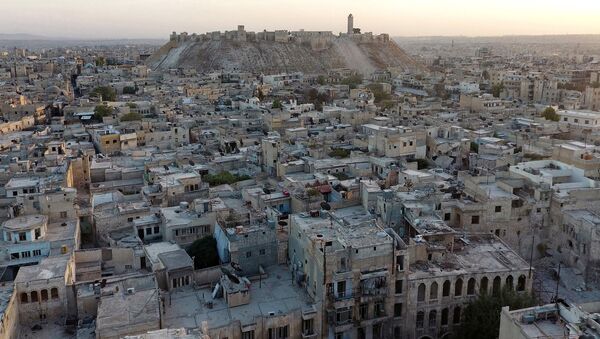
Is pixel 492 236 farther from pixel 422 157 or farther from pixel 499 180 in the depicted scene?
pixel 422 157

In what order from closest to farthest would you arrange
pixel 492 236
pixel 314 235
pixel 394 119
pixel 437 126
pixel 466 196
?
pixel 314 235 < pixel 492 236 < pixel 466 196 < pixel 437 126 < pixel 394 119

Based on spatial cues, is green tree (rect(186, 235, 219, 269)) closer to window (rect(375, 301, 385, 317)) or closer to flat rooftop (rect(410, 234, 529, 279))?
window (rect(375, 301, 385, 317))

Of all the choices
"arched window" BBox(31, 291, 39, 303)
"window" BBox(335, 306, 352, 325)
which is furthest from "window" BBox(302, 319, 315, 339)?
"arched window" BBox(31, 291, 39, 303)

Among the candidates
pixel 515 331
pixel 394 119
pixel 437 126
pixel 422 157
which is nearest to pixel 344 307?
pixel 515 331

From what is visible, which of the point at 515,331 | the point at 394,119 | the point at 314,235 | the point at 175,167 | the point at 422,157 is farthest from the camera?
the point at 394,119

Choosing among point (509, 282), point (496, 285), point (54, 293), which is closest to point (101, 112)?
point (54, 293)

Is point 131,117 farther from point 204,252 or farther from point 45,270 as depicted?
point 45,270

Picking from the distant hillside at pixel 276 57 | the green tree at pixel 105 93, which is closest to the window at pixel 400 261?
the green tree at pixel 105 93
